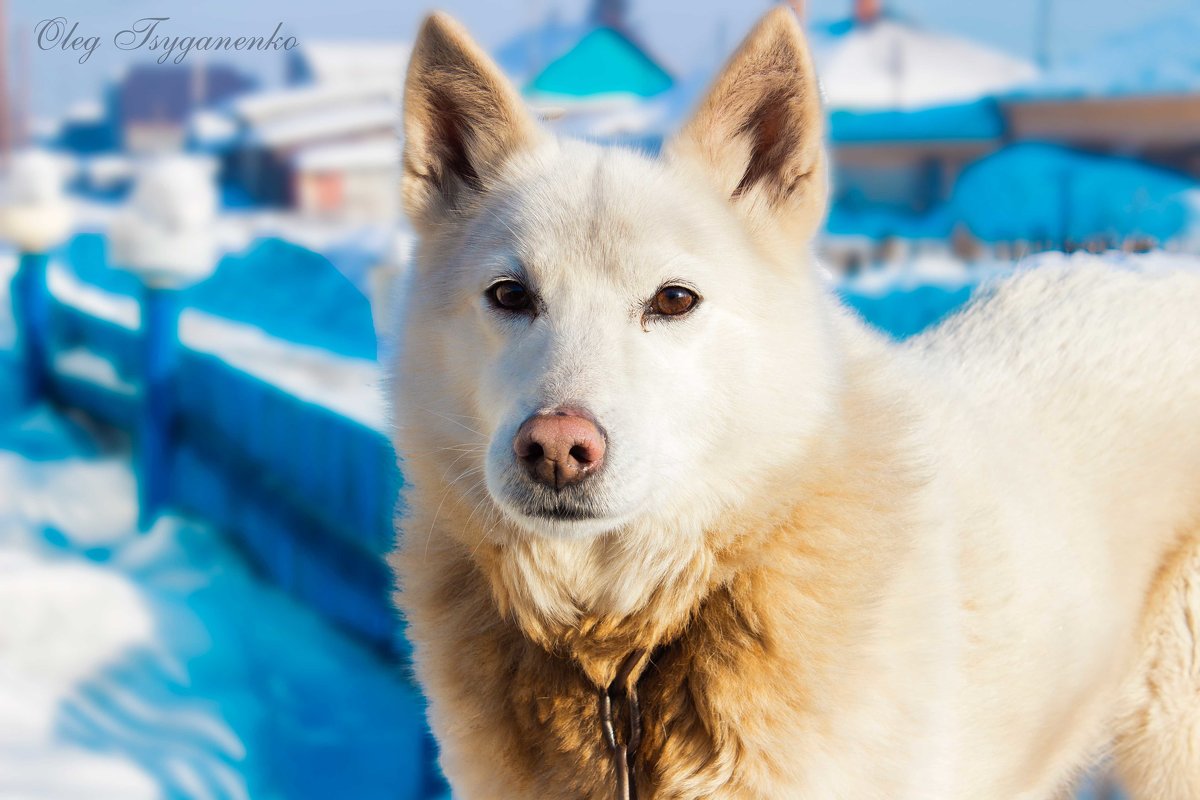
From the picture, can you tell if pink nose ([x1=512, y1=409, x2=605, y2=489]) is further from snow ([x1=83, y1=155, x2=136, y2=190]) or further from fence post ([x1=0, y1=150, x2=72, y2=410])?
snow ([x1=83, y1=155, x2=136, y2=190])

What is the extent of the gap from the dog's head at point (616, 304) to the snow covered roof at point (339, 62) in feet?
78.9

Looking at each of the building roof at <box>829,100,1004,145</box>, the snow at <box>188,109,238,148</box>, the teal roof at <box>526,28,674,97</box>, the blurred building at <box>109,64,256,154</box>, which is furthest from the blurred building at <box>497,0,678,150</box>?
the blurred building at <box>109,64,256,154</box>

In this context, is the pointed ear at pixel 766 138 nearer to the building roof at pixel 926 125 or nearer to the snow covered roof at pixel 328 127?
the snow covered roof at pixel 328 127

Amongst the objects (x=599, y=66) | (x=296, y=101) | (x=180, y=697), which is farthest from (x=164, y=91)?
(x=180, y=697)

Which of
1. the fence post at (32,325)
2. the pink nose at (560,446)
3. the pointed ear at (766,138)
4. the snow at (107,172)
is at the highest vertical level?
the snow at (107,172)

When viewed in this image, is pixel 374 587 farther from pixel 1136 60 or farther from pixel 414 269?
pixel 1136 60

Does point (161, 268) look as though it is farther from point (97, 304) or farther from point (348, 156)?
point (348, 156)

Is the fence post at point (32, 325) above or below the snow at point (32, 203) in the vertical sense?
below

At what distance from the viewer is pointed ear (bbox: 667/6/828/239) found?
2.12 meters

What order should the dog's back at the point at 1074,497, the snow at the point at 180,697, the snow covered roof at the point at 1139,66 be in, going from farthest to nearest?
the snow covered roof at the point at 1139,66, the snow at the point at 180,697, the dog's back at the point at 1074,497

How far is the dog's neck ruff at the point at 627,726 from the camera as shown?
2006 mm

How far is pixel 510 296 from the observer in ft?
7.07

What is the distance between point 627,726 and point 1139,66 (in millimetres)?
20669

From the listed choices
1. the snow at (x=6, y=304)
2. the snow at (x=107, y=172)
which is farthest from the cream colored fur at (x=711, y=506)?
the snow at (x=107, y=172)
